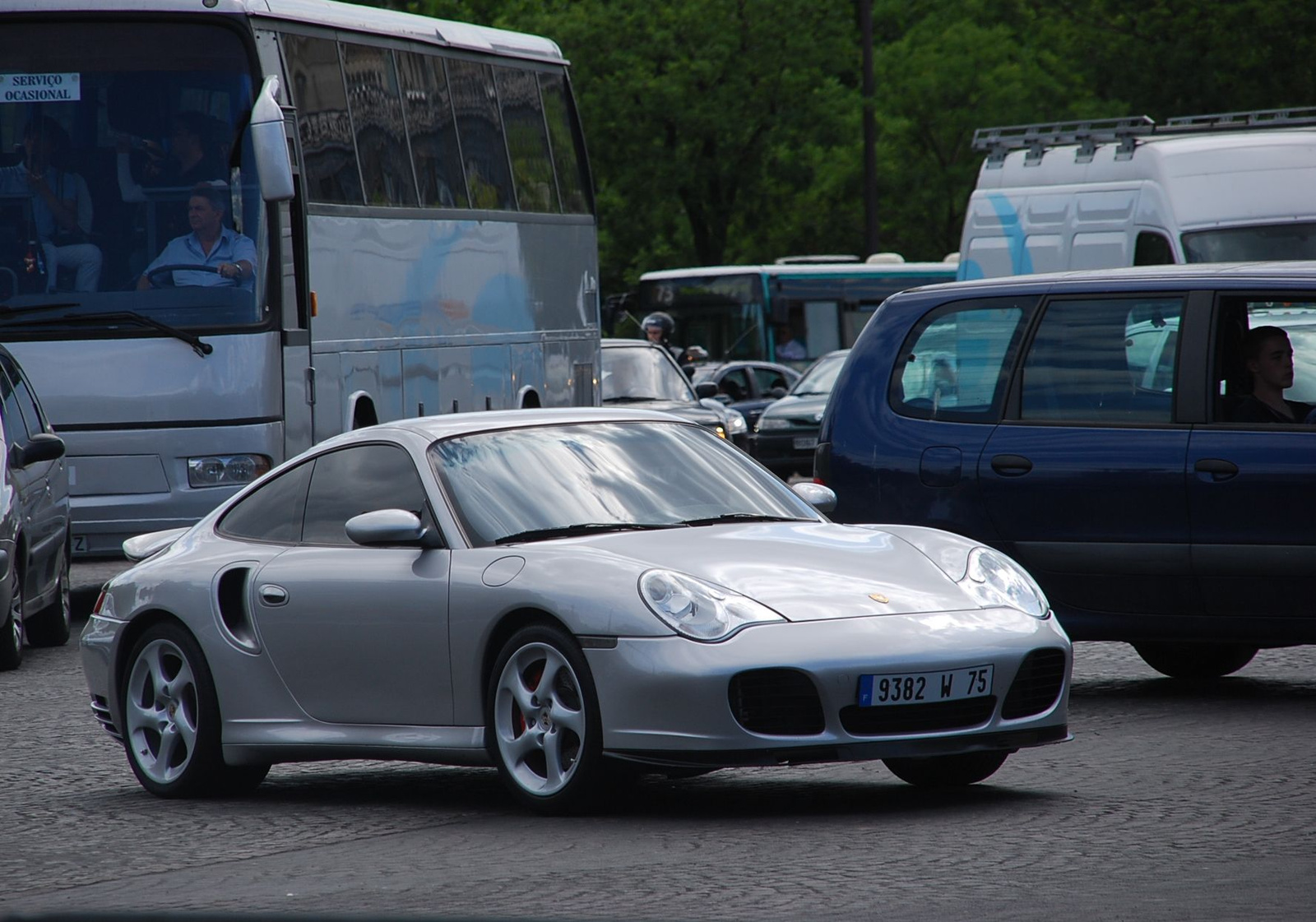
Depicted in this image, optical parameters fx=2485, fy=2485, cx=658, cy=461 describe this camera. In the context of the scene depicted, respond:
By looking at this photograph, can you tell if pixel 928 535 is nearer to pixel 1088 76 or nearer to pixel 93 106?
pixel 93 106

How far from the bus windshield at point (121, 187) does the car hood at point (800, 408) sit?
15.2 meters

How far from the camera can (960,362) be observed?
11008mm

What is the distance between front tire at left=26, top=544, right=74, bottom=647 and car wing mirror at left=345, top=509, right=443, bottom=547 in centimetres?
686

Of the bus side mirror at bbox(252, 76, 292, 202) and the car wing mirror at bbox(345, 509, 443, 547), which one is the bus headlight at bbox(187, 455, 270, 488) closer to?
the bus side mirror at bbox(252, 76, 292, 202)

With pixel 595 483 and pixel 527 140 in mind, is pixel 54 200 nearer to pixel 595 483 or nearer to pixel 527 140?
pixel 527 140

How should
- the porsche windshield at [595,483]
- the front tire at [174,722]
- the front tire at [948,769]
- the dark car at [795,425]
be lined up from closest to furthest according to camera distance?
the front tire at [948,769] → the porsche windshield at [595,483] → the front tire at [174,722] → the dark car at [795,425]

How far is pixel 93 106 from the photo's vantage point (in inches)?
621

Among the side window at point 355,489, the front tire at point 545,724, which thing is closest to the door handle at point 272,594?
the side window at point 355,489

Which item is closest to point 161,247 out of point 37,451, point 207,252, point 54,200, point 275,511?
point 207,252

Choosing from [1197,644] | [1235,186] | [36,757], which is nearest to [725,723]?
[36,757]

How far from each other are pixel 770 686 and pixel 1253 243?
537 inches

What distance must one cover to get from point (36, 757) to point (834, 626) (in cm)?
390

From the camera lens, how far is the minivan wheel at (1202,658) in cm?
1138

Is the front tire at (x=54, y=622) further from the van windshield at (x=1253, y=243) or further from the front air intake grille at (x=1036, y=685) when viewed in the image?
the van windshield at (x=1253, y=243)
